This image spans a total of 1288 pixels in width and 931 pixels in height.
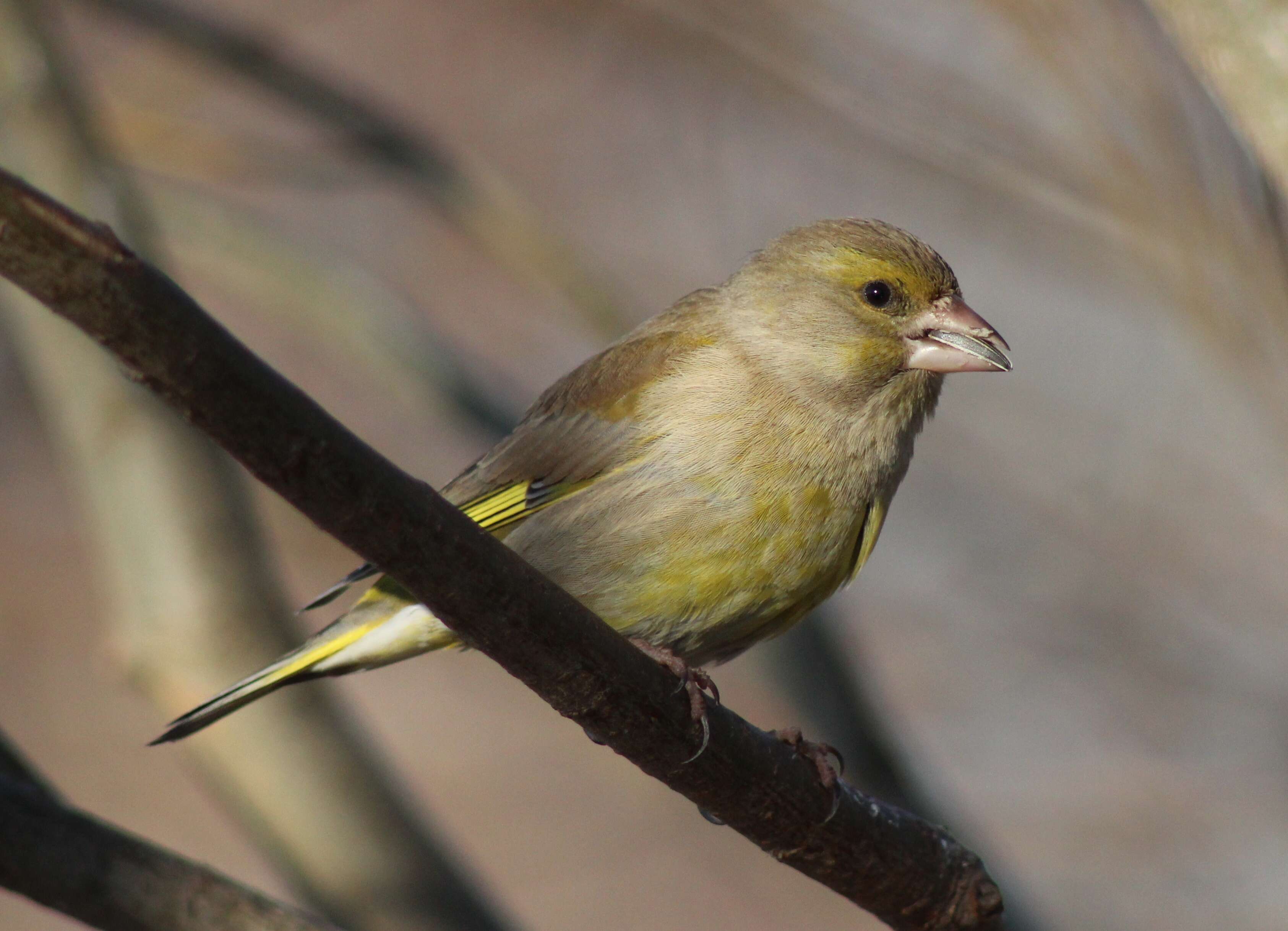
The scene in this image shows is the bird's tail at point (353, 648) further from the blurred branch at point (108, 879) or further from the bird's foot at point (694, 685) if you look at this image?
the blurred branch at point (108, 879)

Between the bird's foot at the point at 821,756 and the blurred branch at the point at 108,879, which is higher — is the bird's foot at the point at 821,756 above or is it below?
below

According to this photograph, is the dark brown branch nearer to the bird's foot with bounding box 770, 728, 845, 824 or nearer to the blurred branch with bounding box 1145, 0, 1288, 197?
the bird's foot with bounding box 770, 728, 845, 824

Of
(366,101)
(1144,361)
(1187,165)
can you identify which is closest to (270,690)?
(1187,165)

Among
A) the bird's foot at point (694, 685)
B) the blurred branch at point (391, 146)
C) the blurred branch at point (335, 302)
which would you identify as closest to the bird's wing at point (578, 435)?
the bird's foot at point (694, 685)

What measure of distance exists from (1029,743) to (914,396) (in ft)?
11.4

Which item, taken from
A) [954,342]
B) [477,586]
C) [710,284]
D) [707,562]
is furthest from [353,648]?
[710,284]

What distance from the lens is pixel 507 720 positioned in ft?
32.6

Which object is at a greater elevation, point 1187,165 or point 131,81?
point 131,81

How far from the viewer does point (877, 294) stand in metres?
4.27

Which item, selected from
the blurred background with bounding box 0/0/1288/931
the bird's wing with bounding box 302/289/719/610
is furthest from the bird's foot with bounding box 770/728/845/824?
the blurred background with bounding box 0/0/1288/931

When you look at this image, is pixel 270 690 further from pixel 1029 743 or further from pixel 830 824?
pixel 1029 743

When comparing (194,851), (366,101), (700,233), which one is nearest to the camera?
(366,101)

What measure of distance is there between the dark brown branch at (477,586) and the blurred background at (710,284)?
1.41 meters

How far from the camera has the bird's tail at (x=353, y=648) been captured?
13.1 ft
